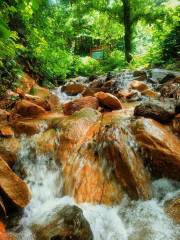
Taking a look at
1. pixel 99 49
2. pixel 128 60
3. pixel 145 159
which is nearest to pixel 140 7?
pixel 128 60

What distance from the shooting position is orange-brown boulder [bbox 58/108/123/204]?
383cm

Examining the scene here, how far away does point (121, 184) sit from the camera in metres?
3.89

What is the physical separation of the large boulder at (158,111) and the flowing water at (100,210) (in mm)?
1228

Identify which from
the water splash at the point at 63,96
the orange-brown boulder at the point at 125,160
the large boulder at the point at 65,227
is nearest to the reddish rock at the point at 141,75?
the water splash at the point at 63,96

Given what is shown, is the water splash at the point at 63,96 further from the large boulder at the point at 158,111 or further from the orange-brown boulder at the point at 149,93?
the large boulder at the point at 158,111

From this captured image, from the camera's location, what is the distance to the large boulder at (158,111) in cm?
486

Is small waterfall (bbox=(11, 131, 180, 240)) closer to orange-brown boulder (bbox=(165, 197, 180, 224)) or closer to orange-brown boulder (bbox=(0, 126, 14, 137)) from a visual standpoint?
orange-brown boulder (bbox=(165, 197, 180, 224))

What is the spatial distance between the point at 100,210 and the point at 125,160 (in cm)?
78

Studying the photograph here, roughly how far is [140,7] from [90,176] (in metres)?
14.1

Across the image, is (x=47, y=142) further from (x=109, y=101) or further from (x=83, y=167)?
(x=109, y=101)

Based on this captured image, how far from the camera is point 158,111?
4.89 m

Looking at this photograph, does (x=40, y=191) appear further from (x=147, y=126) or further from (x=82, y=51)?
(x=82, y=51)

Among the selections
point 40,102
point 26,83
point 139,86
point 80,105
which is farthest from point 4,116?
point 139,86

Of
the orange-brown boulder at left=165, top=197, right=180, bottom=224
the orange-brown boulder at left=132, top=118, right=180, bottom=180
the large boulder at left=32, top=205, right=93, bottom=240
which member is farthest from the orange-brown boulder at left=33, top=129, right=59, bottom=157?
the orange-brown boulder at left=165, top=197, right=180, bottom=224
